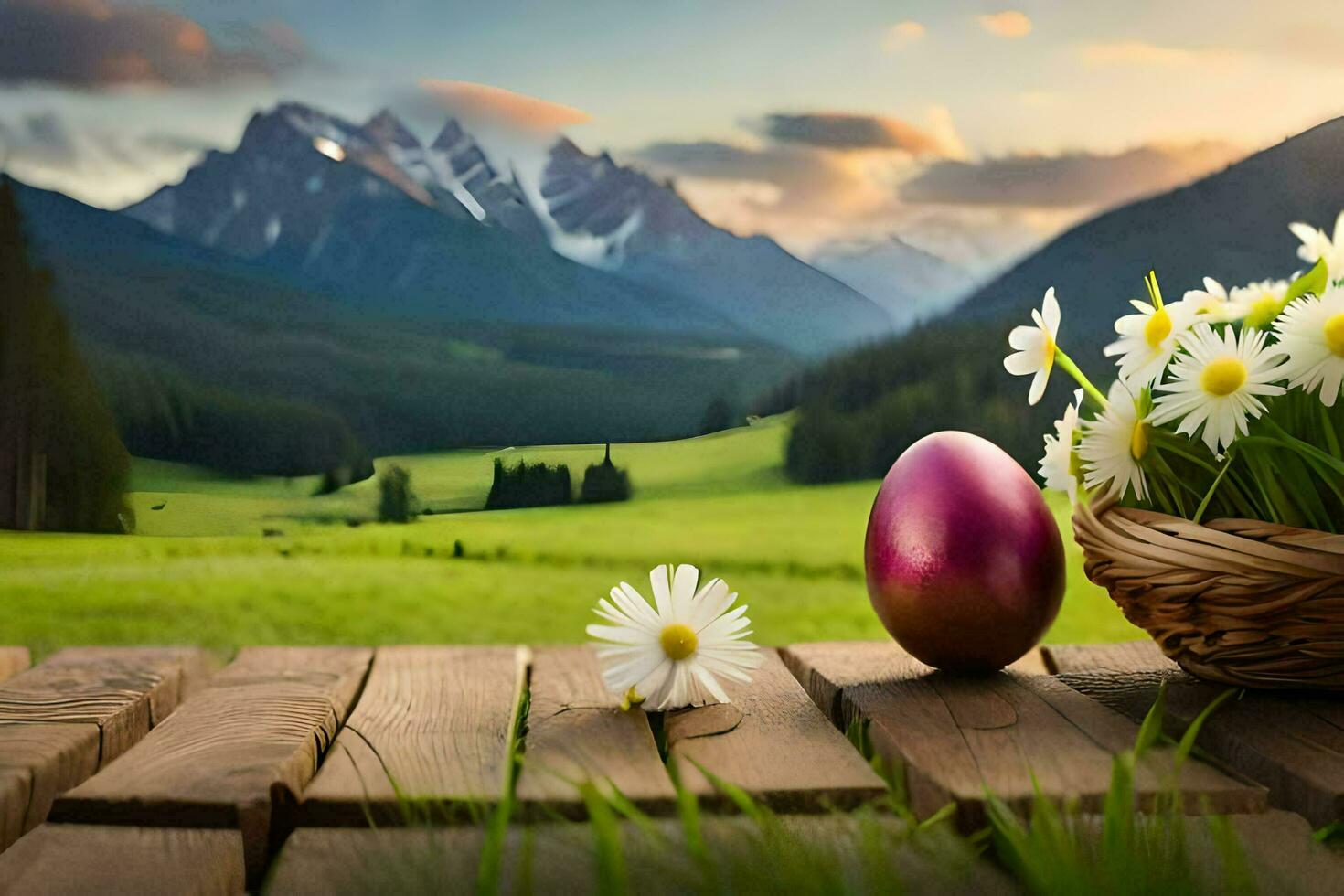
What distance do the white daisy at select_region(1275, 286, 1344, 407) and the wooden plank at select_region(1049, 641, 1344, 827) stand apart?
0.24 metres

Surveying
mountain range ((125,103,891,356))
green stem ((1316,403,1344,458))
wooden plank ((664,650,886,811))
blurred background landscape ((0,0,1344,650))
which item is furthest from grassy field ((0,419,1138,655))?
green stem ((1316,403,1344,458))

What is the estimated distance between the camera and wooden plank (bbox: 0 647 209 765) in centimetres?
87

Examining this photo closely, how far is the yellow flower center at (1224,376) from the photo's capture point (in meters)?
0.84

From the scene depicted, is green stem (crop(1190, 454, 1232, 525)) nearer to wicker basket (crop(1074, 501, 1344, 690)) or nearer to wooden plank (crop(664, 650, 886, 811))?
wicker basket (crop(1074, 501, 1344, 690))

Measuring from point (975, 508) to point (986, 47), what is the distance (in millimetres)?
1629

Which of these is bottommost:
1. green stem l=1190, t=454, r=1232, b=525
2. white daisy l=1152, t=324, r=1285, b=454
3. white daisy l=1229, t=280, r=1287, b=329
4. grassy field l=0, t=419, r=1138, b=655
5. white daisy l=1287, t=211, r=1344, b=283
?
grassy field l=0, t=419, r=1138, b=655

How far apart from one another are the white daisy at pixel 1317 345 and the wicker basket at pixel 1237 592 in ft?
0.36

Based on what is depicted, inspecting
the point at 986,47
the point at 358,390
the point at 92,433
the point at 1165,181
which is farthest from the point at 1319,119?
the point at 92,433

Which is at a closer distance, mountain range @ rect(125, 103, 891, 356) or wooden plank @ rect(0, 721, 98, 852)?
wooden plank @ rect(0, 721, 98, 852)

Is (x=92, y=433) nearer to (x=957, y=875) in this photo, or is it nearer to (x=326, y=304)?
(x=326, y=304)

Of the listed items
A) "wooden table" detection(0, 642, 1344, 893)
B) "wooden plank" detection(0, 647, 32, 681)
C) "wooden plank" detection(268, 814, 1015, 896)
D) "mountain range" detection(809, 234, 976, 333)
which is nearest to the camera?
"wooden plank" detection(268, 814, 1015, 896)

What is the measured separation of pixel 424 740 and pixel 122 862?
0.23m

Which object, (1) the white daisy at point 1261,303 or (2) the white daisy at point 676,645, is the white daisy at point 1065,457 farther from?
(2) the white daisy at point 676,645

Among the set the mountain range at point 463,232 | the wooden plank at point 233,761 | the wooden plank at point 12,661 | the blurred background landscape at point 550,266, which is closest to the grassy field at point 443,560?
the blurred background landscape at point 550,266
